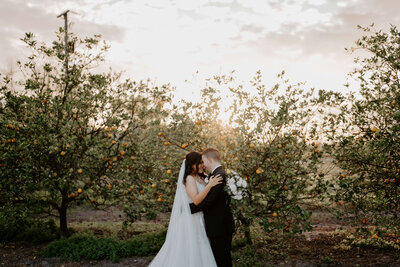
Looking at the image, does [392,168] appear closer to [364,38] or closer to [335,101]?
[335,101]

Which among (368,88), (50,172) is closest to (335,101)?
(368,88)

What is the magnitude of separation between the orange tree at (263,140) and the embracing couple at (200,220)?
0.65 meters

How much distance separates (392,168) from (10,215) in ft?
21.7

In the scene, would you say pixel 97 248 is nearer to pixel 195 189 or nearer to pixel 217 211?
pixel 195 189

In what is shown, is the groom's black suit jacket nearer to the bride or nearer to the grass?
the bride

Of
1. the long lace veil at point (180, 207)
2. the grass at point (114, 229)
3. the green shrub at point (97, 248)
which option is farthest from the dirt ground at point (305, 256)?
the long lace veil at point (180, 207)

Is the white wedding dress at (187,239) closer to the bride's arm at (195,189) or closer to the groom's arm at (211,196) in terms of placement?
the bride's arm at (195,189)

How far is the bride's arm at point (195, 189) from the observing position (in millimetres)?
3896

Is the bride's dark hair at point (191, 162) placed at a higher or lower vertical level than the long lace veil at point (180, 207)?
higher

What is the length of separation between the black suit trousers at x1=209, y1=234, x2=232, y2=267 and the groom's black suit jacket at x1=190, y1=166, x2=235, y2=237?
4.1 inches

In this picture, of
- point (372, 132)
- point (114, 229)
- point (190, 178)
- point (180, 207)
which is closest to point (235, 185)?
point (190, 178)

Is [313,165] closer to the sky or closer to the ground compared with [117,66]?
closer to the ground

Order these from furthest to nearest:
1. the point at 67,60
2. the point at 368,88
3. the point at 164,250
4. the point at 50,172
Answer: the point at 67,60
the point at 50,172
the point at 368,88
the point at 164,250

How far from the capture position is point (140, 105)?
271 inches
